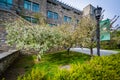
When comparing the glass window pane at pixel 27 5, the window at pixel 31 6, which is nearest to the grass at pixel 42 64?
the glass window pane at pixel 27 5

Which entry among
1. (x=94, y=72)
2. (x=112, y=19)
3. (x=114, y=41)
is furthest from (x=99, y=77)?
(x=114, y=41)

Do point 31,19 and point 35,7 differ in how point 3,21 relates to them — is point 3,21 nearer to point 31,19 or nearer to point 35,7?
point 31,19

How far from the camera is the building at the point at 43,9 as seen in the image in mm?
24603

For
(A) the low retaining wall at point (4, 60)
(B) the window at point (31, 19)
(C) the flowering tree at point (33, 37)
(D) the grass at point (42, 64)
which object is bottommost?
(D) the grass at point (42, 64)

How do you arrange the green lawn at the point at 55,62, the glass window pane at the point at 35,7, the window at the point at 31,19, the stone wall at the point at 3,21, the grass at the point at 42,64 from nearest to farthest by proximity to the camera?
the grass at the point at 42,64 < the green lawn at the point at 55,62 < the stone wall at the point at 3,21 < the window at the point at 31,19 < the glass window pane at the point at 35,7

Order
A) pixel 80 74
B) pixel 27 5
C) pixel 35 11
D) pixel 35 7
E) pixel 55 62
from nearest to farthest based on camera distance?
1. pixel 80 74
2. pixel 55 62
3. pixel 27 5
4. pixel 35 11
5. pixel 35 7

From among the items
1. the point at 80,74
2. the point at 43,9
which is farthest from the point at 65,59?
the point at 43,9

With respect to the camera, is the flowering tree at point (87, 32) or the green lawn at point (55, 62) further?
the flowering tree at point (87, 32)

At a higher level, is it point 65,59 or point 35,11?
point 35,11

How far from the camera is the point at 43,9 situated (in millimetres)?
29578

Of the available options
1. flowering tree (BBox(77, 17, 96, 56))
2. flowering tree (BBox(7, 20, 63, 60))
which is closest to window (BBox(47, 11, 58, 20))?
flowering tree (BBox(77, 17, 96, 56))

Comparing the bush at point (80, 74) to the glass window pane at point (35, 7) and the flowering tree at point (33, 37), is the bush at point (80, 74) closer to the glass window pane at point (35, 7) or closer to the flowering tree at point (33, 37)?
the flowering tree at point (33, 37)

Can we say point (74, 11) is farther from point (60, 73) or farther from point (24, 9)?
point (60, 73)

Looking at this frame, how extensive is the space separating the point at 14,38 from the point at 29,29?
153 cm
